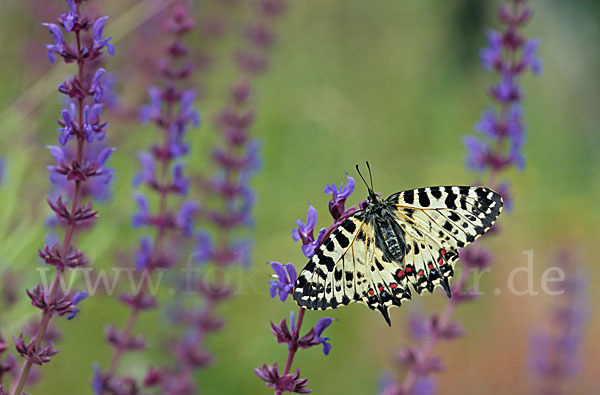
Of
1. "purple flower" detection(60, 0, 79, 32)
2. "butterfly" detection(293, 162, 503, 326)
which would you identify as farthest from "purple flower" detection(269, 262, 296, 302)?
"purple flower" detection(60, 0, 79, 32)

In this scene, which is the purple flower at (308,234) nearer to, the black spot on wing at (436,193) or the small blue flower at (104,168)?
the small blue flower at (104,168)

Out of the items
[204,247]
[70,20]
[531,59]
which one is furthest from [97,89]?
[531,59]

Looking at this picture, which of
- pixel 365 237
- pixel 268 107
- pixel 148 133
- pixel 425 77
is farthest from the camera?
pixel 425 77

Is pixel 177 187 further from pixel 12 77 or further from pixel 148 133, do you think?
pixel 12 77

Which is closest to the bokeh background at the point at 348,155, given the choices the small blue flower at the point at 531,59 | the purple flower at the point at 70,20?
the small blue flower at the point at 531,59

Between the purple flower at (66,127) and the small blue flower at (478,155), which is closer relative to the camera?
the purple flower at (66,127)

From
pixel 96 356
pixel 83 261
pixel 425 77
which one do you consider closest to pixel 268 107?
pixel 425 77
